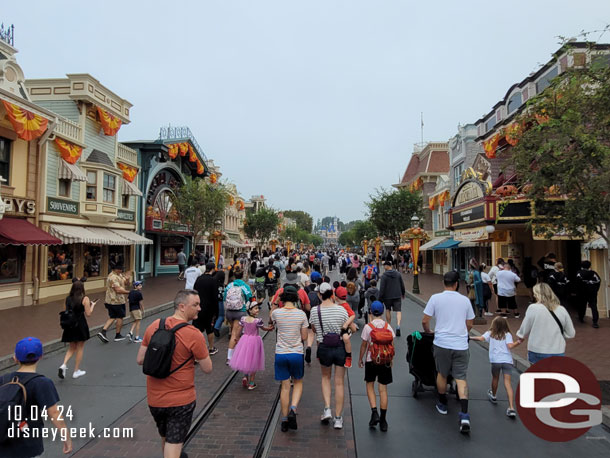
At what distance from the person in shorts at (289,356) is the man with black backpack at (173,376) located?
1.39 meters

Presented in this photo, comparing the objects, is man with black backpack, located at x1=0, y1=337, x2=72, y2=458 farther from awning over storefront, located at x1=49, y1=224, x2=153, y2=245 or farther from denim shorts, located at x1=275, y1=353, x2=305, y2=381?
awning over storefront, located at x1=49, y1=224, x2=153, y2=245

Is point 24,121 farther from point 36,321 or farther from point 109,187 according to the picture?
point 36,321

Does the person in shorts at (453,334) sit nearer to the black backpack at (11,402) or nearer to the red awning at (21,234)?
the black backpack at (11,402)

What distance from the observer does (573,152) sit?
5.66 metres

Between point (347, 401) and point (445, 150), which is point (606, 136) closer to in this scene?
point (347, 401)

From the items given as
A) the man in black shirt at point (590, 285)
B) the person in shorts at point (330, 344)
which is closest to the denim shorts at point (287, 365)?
the person in shorts at point (330, 344)

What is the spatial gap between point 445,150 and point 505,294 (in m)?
28.5

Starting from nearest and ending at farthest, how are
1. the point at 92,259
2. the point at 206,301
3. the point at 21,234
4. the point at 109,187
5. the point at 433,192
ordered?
the point at 206,301 < the point at 21,234 < the point at 92,259 < the point at 109,187 < the point at 433,192

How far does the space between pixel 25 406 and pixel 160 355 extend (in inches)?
36.5

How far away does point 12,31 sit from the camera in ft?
42.7

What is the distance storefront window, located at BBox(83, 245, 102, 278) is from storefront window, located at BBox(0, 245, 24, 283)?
3.83m

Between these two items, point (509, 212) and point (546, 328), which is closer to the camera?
point (546, 328)

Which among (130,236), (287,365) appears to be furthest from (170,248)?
(287,365)

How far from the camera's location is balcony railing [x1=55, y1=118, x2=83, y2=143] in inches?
583
